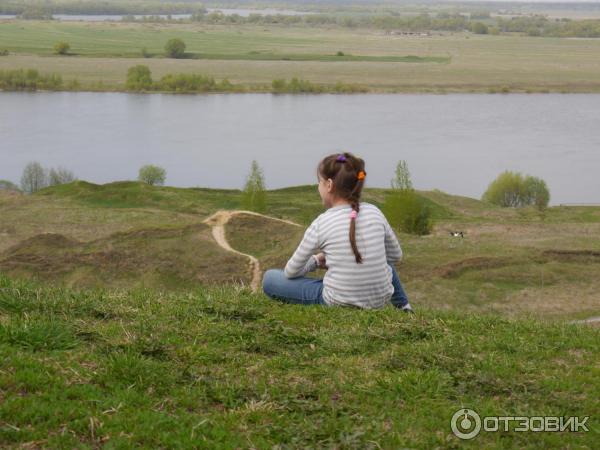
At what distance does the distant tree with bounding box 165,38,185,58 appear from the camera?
13962cm

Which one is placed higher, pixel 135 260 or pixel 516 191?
pixel 135 260

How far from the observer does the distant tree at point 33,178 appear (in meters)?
61.2

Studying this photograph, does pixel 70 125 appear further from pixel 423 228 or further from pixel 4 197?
pixel 423 228

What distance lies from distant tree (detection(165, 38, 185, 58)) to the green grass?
137 m

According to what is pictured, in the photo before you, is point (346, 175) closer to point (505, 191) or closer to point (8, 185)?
point (8, 185)

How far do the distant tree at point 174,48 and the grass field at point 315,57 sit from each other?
326 cm

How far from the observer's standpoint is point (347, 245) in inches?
280

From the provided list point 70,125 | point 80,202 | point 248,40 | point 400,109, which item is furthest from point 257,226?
point 248,40

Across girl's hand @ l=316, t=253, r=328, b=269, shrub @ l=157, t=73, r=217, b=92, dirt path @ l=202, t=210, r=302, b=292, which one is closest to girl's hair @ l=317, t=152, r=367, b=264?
girl's hand @ l=316, t=253, r=328, b=269

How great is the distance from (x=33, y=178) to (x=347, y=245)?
5815 cm

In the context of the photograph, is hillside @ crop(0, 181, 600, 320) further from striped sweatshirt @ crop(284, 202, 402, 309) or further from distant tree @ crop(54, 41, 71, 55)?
distant tree @ crop(54, 41, 71, 55)

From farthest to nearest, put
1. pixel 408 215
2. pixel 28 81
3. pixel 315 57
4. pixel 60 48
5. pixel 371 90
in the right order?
1. pixel 315 57
2. pixel 60 48
3. pixel 371 90
4. pixel 28 81
5. pixel 408 215

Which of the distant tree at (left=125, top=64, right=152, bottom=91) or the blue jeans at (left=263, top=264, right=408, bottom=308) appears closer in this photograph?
the blue jeans at (left=263, top=264, right=408, bottom=308)

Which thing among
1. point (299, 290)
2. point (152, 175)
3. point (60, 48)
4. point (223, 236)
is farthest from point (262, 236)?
point (60, 48)
